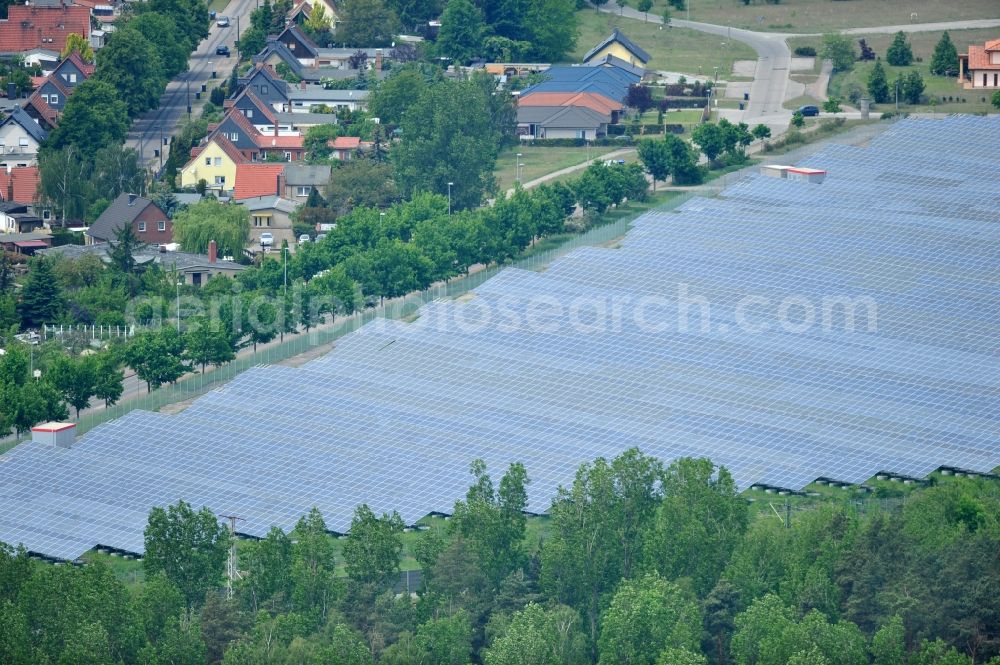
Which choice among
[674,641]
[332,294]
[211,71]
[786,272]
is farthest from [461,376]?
[211,71]

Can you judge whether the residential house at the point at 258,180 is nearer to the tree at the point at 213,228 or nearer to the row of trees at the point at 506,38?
the tree at the point at 213,228

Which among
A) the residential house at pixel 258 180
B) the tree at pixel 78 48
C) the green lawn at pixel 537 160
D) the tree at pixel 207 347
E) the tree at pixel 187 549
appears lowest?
the tree at pixel 187 549

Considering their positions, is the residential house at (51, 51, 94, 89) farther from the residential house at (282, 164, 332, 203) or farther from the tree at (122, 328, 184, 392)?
the tree at (122, 328, 184, 392)

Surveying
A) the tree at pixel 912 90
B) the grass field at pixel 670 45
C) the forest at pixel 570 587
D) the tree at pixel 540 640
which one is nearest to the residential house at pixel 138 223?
the grass field at pixel 670 45

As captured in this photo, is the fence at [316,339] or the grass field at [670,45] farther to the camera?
the grass field at [670,45]

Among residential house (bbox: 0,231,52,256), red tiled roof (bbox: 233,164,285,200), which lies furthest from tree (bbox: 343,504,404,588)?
red tiled roof (bbox: 233,164,285,200)

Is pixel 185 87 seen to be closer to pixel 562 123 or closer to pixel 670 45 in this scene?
pixel 562 123

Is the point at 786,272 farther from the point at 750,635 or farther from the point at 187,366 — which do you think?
the point at 750,635
